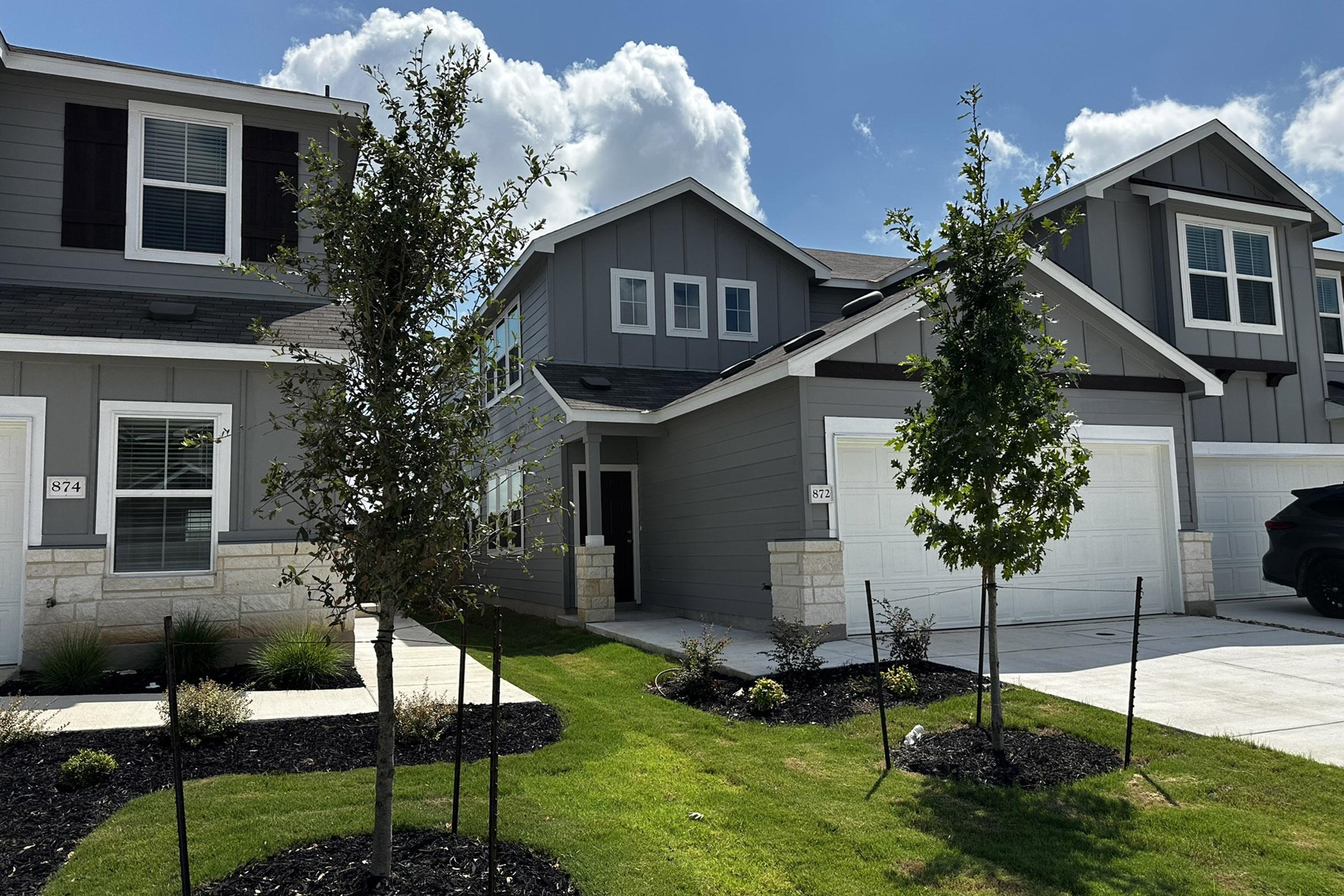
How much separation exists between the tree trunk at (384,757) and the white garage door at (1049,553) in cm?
733

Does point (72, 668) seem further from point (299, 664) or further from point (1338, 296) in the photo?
point (1338, 296)

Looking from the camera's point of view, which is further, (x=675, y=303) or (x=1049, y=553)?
(x=675, y=303)

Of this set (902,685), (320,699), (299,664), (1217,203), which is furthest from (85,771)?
(1217,203)

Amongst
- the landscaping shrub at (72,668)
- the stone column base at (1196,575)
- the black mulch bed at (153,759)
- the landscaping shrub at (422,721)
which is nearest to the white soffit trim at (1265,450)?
the stone column base at (1196,575)

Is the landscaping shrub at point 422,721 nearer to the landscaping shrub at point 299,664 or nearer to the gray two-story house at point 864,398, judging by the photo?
the landscaping shrub at point 299,664

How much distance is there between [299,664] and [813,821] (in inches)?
212

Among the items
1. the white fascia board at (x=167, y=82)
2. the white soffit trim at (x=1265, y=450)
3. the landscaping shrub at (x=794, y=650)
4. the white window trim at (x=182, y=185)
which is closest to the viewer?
the landscaping shrub at (x=794, y=650)

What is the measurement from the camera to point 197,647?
8539 mm

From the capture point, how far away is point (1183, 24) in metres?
12.2

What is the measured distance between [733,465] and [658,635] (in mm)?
2427

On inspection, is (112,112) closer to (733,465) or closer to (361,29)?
(361,29)

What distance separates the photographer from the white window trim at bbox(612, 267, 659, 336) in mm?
15234

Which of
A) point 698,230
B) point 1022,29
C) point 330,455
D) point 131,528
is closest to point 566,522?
point 698,230

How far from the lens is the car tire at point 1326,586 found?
458 inches
